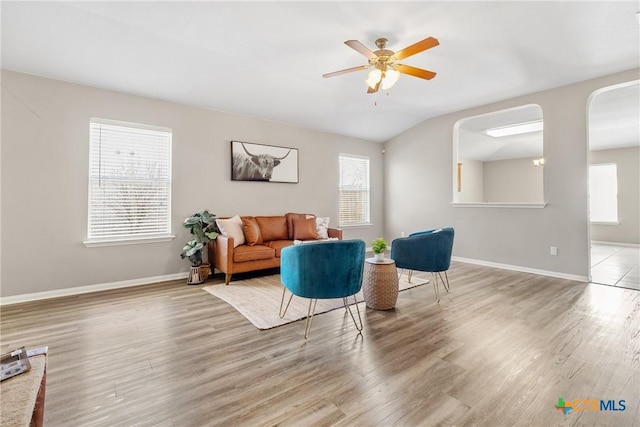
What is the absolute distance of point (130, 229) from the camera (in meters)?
4.09

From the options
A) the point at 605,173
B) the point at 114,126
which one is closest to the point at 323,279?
the point at 114,126

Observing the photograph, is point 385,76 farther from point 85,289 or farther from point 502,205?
point 85,289

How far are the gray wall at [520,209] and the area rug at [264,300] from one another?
196 centimetres

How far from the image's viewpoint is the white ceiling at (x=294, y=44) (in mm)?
2783

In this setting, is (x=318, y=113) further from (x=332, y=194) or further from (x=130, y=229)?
(x=130, y=229)

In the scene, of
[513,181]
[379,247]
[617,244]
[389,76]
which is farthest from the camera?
[513,181]

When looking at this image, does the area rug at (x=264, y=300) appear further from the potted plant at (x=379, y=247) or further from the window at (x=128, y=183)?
the window at (x=128, y=183)

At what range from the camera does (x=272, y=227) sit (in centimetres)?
507

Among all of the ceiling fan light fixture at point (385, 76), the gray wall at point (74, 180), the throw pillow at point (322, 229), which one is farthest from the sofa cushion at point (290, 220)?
the ceiling fan light fixture at point (385, 76)

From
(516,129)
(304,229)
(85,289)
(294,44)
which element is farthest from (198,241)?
(516,129)

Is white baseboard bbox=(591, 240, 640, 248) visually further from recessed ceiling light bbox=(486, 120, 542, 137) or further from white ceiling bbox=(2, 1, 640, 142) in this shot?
white ceiling bbox=(2, 1, 640, 142)

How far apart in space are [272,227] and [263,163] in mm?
1198

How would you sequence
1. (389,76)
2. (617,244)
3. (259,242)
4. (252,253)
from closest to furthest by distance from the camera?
(389,76), (252,253), (259,242), (617,244)

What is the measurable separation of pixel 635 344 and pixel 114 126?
6076 mm
